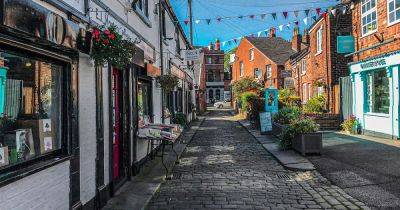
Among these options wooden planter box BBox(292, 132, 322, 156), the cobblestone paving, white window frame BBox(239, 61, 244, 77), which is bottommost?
the cobblestone paving

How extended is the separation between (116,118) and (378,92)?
41.2 ft

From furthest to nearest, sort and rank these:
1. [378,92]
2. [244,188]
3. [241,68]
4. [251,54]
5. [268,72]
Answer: [241,68] < [251,54] < [268,72] < [378,92] < [244,188]

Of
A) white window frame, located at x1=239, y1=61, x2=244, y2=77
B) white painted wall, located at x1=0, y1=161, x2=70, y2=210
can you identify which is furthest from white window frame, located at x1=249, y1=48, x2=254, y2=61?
white painted wall, located at x1=0, y1=161, x2=70, y2=210

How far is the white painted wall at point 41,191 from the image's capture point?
4039 millimetres

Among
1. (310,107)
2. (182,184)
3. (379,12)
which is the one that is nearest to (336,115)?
(310,107)

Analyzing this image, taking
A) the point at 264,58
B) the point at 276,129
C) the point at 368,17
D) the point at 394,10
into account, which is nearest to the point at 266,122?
the point at 276,129

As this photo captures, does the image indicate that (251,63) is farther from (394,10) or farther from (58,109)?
(58,109)

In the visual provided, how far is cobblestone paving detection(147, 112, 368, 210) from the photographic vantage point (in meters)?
6.89

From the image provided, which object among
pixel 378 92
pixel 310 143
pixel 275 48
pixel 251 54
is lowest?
pixel 310 143

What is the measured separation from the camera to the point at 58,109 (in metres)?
5.55

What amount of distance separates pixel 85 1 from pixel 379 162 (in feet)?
26.0

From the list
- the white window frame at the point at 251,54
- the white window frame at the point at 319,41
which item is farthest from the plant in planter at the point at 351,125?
the white window frame at the point at 251,54

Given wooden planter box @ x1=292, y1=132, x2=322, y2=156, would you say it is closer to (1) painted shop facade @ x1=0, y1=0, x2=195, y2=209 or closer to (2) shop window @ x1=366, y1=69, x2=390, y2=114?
(1) painted shop facade @ x1=0, y1=0, x2=195, y2=209

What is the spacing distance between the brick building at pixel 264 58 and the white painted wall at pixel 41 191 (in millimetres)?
39532
